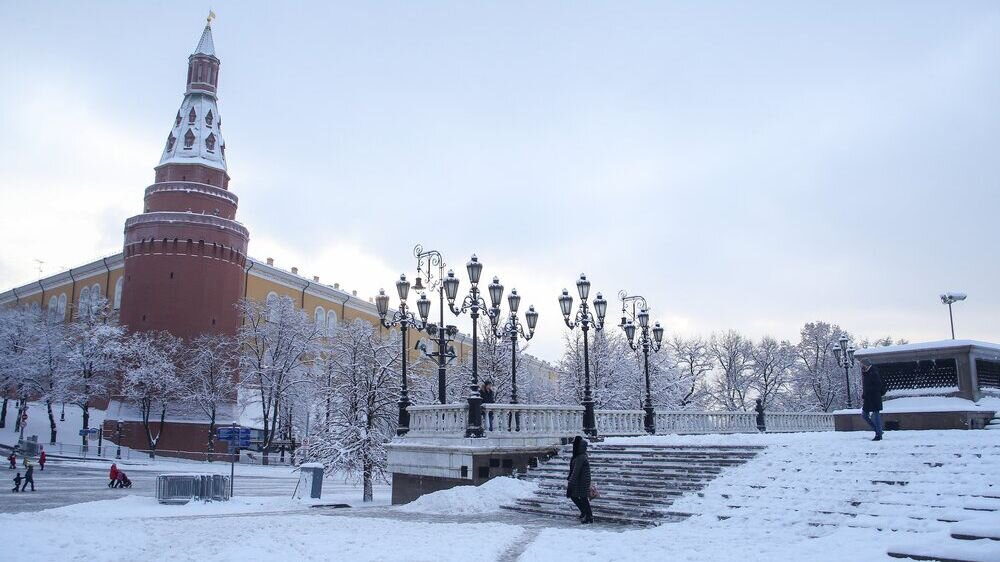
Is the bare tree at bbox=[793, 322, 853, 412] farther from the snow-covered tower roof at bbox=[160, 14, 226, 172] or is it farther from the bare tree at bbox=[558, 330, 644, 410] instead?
the snow-covered tower roof at bbox=[160, 14, 226, 172]

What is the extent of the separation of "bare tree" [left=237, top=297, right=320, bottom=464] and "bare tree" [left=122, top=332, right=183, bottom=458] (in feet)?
15.5

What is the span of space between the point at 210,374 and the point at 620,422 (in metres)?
38.0

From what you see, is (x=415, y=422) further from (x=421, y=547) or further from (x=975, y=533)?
(x=975, y=533)

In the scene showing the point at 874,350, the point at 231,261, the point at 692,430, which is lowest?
the point at 692,430

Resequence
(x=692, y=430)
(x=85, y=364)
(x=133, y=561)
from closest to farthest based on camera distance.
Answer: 1. (x=133, y=561)
2. (x=692, y=430)
3. (x=85, y=364)

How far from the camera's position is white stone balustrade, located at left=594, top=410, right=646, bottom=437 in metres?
21.4

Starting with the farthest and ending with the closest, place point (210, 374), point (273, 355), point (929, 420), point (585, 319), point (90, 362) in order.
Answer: point (273, 355) < point (210, 374) < point (90, 362) < point (585, 319) < point (929, 420)

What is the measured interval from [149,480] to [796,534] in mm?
31768

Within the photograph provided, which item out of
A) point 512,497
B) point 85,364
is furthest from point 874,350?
point 85,364

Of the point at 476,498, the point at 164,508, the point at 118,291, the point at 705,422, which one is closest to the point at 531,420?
the point at 476,498

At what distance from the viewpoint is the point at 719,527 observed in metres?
11.1

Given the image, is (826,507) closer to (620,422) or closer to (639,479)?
(639,479)

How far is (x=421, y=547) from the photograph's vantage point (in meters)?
10.2

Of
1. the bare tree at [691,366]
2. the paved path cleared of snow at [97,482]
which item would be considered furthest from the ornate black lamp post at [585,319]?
the bare tree at [691,366]
